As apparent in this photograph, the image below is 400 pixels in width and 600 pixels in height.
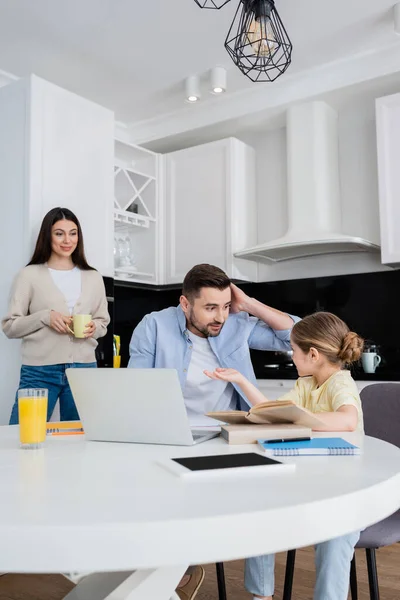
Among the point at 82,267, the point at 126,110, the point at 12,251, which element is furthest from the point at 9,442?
the point at 126,110

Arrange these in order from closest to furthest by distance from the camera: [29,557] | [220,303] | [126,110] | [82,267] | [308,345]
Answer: [29,557], [308,345], [220,303], [82,267], [126,110]

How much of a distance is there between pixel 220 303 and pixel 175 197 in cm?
254

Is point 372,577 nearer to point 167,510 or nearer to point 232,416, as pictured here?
point 232,416

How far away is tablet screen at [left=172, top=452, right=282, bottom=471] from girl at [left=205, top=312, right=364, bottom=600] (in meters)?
0.33

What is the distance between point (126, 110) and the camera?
13.8 feet

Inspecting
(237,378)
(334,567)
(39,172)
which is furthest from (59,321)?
(334,567)

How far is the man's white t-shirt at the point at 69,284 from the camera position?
2.90 m

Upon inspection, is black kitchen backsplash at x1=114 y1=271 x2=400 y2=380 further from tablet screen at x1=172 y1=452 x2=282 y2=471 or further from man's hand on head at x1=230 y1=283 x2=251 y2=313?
tablet screen at x1=172 y1=452 x2=282 y2=471

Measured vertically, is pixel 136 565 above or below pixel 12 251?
below

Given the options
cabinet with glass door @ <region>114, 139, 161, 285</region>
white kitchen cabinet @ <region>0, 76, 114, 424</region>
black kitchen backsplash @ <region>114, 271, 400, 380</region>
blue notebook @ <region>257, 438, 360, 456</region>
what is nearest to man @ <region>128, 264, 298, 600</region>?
blue notebook @ <region>257, 438, 360, 456</region>

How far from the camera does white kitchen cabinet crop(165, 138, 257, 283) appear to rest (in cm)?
410

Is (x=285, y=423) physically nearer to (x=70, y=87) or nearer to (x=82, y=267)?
(x=82, y=267)

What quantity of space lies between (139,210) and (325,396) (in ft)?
10.0

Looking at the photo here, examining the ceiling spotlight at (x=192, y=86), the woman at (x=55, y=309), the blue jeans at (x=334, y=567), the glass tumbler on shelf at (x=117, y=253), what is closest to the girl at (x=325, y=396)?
the blue jeans at (x=334, y=567)
